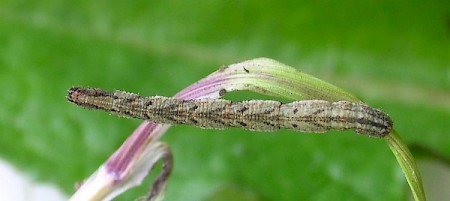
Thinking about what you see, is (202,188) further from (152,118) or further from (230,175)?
(152,118)

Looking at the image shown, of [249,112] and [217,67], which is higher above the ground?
[217,67]

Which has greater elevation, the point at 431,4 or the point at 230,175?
the point at 431,4

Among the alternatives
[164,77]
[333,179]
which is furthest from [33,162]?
[333,179]

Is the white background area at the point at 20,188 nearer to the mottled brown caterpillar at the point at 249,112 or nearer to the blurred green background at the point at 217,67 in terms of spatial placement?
the blurred green background at the point at 217,67

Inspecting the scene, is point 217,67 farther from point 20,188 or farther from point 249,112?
point 249,112

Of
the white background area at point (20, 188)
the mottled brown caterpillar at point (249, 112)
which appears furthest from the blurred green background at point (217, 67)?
the mottled brown caterpillar at point (249, 112)

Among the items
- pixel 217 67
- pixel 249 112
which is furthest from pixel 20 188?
pixel 249 112

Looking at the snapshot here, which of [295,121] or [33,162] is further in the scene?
[33,162]
